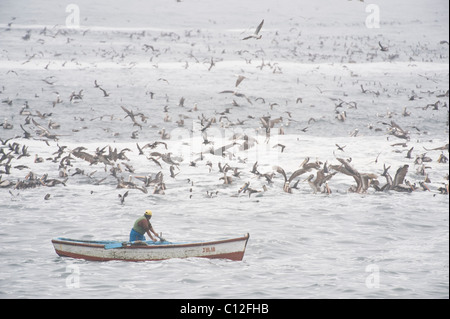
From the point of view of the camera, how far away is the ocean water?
10844mm

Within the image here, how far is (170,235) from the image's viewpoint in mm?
13648

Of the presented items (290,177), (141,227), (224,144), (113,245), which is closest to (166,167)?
(224,144)

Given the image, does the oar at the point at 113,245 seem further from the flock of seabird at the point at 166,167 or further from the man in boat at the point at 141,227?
the flock of seabird at the point at 166,167

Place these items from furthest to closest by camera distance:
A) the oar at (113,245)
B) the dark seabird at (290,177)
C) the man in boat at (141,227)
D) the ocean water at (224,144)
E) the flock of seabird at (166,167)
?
the flock of seabird at (166,167), the dark seabird at (290,177), the man in boat at (141,227), the oar at (113,245), the ocean water at (224,144)

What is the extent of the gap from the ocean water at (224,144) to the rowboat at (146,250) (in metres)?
0.22

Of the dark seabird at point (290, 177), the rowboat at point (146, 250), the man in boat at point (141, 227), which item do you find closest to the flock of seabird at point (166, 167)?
the dark seabird at point (290, 177)

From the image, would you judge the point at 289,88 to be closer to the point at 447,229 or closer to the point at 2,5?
the point at 447,229

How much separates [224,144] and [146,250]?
10.6 m

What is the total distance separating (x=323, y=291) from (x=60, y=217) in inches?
306

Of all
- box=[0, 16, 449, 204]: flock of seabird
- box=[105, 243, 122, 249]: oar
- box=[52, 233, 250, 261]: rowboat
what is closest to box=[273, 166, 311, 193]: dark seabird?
box=[0, 16, 449, 204]: flock of seabird

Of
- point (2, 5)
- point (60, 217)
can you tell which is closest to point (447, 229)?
point (60, 217)

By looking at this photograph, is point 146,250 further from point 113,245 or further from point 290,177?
point 290,177

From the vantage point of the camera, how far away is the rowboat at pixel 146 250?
11.5m

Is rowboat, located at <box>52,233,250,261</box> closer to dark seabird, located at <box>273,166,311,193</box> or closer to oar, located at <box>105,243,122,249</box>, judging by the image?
oar, located at <box>105,243,122,249</box>
